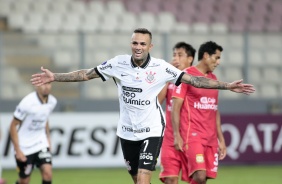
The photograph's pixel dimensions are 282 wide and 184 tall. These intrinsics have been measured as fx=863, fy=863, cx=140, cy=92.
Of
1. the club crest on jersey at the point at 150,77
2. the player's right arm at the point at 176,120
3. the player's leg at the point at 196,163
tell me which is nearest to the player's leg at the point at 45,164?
the player's right arm at the point at 176,120

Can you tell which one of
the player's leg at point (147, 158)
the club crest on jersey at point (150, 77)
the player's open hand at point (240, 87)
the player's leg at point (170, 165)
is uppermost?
the club crest on jersey at point (150, 77)

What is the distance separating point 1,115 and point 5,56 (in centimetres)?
141

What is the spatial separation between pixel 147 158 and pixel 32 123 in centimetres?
362

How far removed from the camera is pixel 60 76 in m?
9.77

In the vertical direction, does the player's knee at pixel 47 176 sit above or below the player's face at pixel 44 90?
below

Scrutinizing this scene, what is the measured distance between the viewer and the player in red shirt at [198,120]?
10930mm

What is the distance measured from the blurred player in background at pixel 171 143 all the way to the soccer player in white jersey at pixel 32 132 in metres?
1.96

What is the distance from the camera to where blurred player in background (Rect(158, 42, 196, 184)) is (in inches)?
443

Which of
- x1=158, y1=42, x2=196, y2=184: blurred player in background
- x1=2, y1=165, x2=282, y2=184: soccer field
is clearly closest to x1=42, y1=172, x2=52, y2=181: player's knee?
x1=158, y1=42, x2=196, y2=184: blurred player in background

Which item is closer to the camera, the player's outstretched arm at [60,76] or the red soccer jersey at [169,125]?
the player's outstretched arm at [60,76]

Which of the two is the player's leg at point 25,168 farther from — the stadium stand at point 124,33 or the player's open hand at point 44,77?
the stadium stand at point 124,33

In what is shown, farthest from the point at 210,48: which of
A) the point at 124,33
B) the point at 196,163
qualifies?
the point at 124,33

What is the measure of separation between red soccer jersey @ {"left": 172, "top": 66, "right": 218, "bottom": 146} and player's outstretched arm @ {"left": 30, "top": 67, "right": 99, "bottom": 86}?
5.05ft

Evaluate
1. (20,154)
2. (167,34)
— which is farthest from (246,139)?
Result: (20,154)
